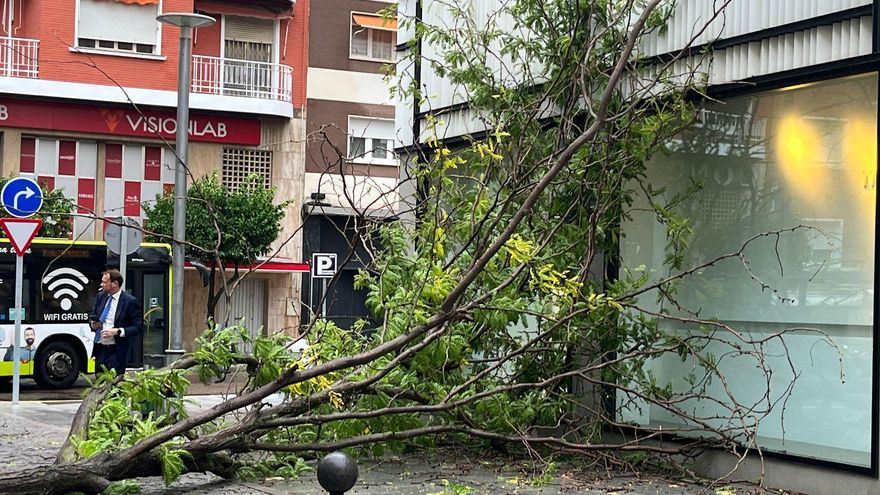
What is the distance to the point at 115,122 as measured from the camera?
3266 centimetres

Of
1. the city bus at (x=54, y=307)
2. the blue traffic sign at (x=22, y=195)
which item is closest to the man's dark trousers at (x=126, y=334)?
the blue traffic sign at (x=22, y=195)

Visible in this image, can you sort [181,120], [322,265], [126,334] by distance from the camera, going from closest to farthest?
1. [126,334]
2. [181,120]
3. [322,265]

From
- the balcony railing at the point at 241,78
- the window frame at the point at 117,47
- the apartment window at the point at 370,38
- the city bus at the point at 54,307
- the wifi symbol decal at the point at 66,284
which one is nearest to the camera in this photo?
the city bus at the point at 54,307

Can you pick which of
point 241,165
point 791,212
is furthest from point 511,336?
point 241,165

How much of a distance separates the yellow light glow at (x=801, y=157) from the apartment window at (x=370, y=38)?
28.1 m

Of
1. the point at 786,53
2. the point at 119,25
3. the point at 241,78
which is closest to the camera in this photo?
the point at 786,53

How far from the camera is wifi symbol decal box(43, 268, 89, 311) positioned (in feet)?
72.9

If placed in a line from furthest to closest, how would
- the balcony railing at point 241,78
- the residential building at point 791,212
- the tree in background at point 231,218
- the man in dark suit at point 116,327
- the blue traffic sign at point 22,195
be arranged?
the balcony railing at point 241,78 < the tree in background at point 231,218 < the blue traffic sign at point 22,195 < the man in dark suit at point 116,327 < the residential building at point 791,212

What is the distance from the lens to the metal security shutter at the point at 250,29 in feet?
115

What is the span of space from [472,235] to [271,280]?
25.6 meters

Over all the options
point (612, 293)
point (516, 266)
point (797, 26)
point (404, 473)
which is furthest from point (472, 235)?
point (797, 26)

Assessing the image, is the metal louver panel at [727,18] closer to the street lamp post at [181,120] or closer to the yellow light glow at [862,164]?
the yellow light glow at [862,164]

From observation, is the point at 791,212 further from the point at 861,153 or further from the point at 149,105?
the point at 149,105

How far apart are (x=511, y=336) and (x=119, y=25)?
23.7m
